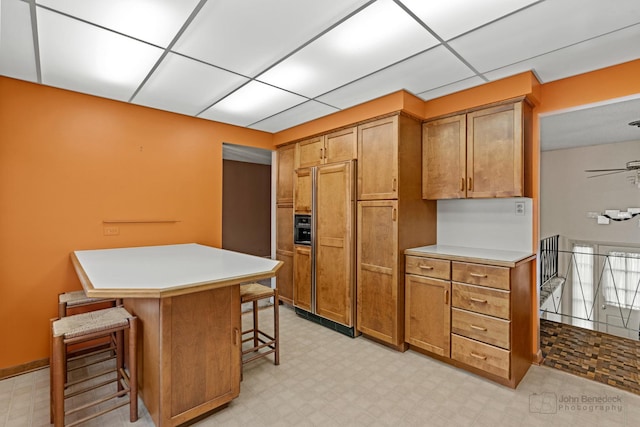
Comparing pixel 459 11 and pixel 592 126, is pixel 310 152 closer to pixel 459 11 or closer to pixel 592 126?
pixel 459 11

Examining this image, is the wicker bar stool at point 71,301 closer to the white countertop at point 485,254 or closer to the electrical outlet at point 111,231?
the electrical outlet at point 111,231

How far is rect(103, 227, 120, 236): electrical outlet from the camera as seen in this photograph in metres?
3.08

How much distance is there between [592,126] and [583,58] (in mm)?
2362

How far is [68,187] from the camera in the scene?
2.88 metres

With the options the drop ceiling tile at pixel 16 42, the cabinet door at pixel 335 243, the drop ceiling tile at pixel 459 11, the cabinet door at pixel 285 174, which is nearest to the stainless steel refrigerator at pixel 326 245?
the cabinet door at pixel 335 243

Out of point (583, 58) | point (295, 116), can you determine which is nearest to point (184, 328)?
point (295, 116)

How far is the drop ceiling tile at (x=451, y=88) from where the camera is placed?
2.67 m

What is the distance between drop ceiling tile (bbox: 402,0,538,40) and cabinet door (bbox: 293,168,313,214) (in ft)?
7.19

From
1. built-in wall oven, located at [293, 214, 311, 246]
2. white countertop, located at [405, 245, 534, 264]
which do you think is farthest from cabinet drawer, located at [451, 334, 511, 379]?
built-in wall oven, located at [293, 214, 311, 246]

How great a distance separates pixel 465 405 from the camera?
2162mm

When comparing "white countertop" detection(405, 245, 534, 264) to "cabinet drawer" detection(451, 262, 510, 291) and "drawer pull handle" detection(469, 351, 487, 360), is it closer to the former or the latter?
"cabinet drawer" detection(451, 262, 510, 291)

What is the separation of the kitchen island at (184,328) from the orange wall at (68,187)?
0.94 metres

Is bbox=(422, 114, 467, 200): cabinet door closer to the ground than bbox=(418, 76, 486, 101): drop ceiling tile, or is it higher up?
closer to the ground

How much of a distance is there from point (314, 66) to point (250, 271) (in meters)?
1.63
